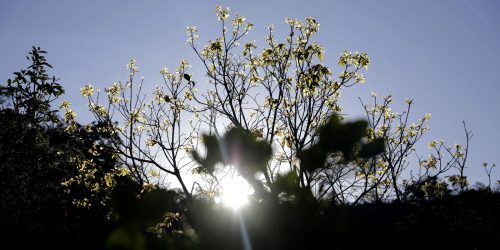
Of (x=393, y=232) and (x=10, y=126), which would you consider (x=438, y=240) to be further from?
(x=10, y=126)

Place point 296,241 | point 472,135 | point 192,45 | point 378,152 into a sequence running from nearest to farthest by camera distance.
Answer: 1. point 296,241
2. point 378,152
3. point 192,45
4. point 472,135

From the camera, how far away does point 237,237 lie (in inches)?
51.1

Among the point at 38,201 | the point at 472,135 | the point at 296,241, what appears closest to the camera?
the point at 296,241

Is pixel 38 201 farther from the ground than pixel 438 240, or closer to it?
farther from the ground

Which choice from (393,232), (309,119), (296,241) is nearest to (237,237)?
(296,241)

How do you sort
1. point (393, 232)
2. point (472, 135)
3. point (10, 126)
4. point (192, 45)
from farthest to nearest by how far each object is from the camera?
point (472, 135) < point (192, 45) < point (10, 126) < point (393, 232)

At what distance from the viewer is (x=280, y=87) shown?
314 inches

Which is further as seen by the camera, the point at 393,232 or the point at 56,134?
the point at 56,134

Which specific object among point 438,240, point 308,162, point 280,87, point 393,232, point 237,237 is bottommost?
point 438,240

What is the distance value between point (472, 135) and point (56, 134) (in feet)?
36.9

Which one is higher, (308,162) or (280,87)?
(280,87)

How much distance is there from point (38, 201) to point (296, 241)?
25.0 feet

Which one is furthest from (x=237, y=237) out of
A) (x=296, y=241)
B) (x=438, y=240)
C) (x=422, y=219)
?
(x=422, y=219)

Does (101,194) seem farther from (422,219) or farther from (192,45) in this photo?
(422,219)
